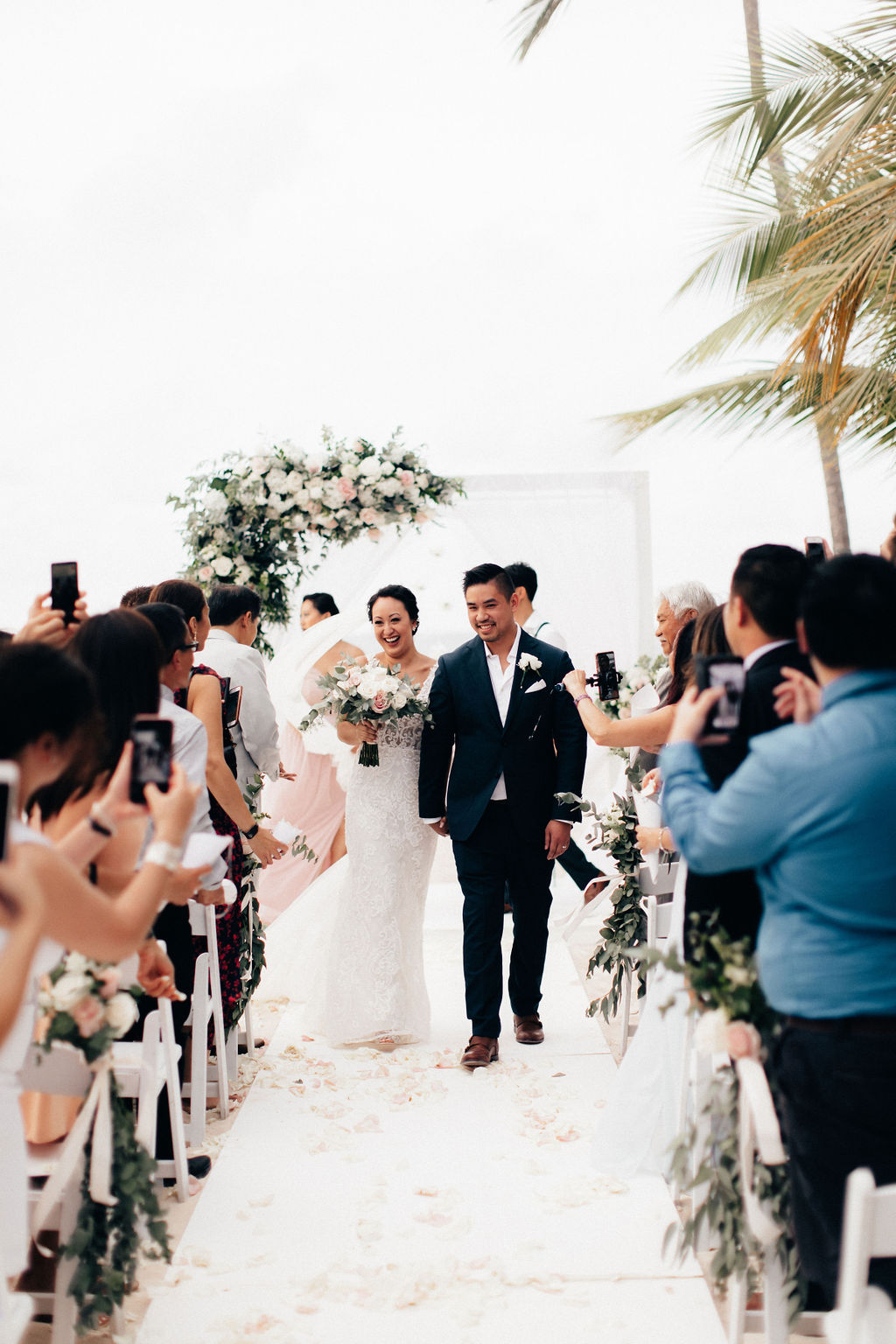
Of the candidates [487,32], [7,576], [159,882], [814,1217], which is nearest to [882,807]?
[814,1217]

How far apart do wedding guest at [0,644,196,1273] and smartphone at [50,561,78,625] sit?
1106 millimetres

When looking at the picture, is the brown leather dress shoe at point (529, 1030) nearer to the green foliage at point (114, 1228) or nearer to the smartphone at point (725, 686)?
the green foliage at point (114, 1228)

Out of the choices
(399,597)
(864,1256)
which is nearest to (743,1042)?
(864,1256)

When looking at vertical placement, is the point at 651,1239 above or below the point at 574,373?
below

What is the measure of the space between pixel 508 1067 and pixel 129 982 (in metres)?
2.29

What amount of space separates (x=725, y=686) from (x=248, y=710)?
101 inches

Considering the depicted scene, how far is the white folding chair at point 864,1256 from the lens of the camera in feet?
5.03

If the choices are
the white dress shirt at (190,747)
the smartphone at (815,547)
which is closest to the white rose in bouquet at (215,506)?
the white dress shirt at (190,747)

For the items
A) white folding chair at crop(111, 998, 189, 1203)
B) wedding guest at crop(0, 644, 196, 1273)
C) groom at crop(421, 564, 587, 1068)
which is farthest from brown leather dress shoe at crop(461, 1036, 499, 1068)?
wedding guest at crop(0, 644, 196, 1273)

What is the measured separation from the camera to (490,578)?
177 inches

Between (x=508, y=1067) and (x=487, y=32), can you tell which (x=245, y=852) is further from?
(x=487, y=32)

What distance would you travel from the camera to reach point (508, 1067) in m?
4.30

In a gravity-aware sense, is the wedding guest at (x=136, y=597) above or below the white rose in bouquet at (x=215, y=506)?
below

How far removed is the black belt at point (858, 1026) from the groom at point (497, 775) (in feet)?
8.70
